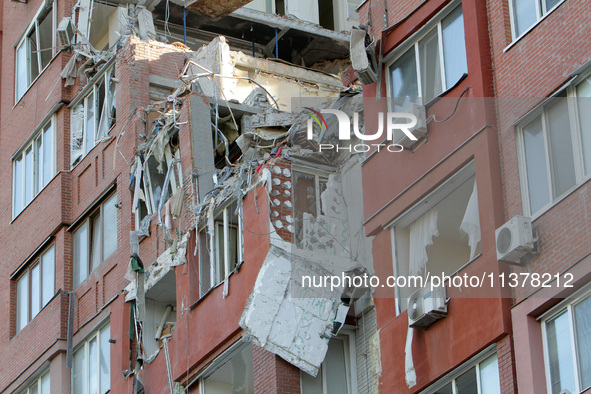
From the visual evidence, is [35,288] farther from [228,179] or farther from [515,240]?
[515,240]

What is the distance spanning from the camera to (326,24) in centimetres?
3947

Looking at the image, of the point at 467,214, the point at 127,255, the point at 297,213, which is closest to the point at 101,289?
the point at 127,255

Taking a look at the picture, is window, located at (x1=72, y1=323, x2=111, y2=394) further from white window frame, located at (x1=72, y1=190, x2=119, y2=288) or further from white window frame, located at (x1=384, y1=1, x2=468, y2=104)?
white window frame, located at (x1=384, y1=1, x2=468, y2=104)

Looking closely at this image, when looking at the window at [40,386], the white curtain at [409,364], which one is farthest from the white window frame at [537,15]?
the window at [40,386]

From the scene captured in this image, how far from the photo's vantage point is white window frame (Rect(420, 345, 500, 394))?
62.8 feet

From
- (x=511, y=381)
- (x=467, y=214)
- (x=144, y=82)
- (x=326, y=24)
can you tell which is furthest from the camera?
(x=326, y=24)

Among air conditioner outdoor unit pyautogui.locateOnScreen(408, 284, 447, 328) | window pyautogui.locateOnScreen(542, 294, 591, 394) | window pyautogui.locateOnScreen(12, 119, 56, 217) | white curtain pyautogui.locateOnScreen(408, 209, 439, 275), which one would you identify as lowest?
window pyautogui.locateOnScreen(542, 294, 591, 394)

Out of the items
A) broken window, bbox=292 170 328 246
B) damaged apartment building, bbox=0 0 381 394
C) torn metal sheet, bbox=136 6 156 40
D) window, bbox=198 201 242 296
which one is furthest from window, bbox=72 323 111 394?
torn metal sheet, bbox=136 6 156 40

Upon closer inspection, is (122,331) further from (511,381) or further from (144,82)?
(511,381)

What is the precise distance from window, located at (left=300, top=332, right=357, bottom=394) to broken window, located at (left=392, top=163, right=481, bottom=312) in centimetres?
249

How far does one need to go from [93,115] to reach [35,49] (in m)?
4.87

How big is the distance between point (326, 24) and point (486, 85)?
757 inches

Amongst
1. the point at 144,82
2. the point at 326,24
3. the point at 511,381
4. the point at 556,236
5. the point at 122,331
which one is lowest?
the point at 511,381

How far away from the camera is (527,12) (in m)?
20.3
